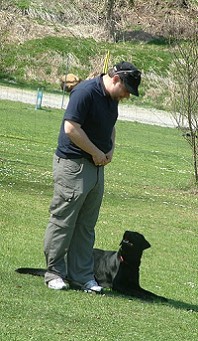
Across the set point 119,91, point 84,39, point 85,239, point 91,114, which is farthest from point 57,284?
point 84,39

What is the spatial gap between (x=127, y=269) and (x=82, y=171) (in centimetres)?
102

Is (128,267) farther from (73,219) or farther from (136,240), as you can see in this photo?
(73,219)

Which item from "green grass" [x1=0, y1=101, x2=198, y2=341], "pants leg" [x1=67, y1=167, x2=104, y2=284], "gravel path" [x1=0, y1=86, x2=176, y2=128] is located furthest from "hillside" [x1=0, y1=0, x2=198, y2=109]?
"pants leg" [x1=67, y1=167, x2=104, y2=284]

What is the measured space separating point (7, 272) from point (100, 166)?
1.31 m

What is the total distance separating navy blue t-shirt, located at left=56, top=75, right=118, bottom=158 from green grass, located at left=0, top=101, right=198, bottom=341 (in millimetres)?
1246

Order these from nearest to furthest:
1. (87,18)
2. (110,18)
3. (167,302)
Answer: (167,302)
(110,18)
(87,18)

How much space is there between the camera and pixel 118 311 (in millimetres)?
7719

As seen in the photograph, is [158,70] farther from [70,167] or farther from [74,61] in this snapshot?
[70,167]

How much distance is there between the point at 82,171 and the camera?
815 cm

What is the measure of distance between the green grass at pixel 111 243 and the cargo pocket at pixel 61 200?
675 mm

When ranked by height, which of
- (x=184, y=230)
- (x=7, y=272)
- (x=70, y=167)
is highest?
(x=70, y=167)

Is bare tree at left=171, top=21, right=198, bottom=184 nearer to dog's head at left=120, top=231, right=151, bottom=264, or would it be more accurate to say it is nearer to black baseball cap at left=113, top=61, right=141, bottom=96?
dog's head at left=120, top=231, right=151, bottom=264

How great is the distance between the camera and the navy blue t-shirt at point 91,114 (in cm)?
800

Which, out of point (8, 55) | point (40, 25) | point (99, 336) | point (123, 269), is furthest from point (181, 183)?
point (40, 25)
